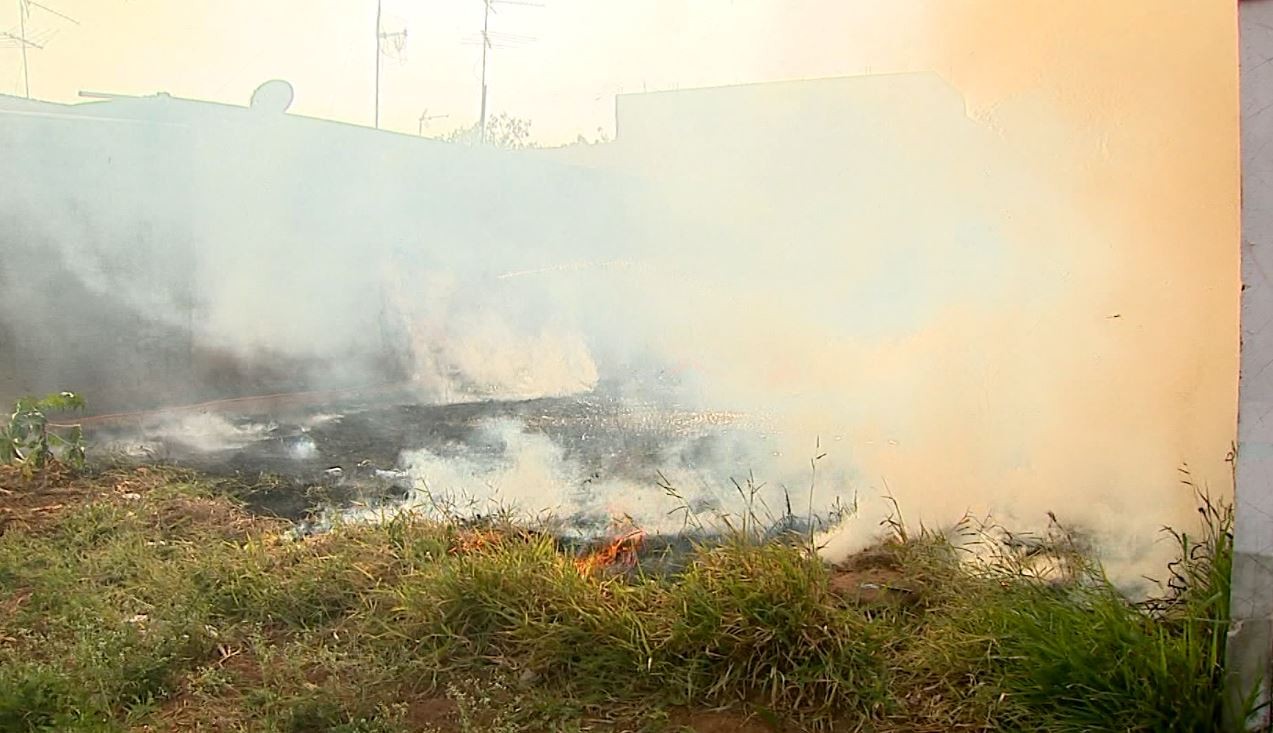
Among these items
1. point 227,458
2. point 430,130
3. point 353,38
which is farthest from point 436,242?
point 227,458

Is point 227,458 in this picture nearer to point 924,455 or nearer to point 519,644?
point 519,644

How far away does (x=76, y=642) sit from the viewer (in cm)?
336

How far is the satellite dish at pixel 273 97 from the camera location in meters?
3.67

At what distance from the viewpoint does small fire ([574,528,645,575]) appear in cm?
330

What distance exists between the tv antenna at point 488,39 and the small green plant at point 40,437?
184cm

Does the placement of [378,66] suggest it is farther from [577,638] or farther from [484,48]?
[577,638]

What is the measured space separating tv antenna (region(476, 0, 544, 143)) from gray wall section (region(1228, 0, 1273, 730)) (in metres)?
2.08

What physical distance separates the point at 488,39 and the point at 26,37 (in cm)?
179

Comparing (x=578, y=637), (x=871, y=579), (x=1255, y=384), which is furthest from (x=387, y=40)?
(x=1255, y=384)

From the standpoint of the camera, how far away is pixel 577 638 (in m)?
3.02

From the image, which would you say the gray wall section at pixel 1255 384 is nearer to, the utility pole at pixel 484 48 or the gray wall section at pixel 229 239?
the gray wall section at pixel 229 239

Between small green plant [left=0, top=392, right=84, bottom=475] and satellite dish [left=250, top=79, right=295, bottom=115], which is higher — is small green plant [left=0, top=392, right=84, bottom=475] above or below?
below

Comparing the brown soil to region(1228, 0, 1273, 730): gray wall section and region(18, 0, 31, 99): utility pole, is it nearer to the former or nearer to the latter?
region(1228, 0, 1273, 730): gray wall section

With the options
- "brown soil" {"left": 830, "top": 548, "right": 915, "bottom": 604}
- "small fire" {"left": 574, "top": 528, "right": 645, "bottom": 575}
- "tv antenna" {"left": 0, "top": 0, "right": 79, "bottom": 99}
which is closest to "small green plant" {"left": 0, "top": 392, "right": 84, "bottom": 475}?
"tv antenna" {"left": 0, "top": 0, "right": 79, "bottom": 99}
